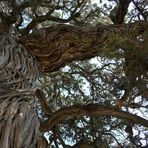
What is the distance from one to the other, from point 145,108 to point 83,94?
44.0 inches

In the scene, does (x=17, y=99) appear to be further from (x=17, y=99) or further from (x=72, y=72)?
(x=72, y=72)

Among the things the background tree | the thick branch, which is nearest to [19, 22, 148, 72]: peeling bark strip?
the background tree

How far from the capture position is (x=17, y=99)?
1.75 metres

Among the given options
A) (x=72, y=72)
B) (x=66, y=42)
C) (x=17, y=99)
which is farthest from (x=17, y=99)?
(x=72, y=72)

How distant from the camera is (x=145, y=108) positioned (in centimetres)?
314

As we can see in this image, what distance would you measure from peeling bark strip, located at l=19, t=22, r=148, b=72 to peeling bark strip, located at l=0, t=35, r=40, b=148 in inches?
6.6

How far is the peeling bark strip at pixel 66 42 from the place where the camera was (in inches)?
102

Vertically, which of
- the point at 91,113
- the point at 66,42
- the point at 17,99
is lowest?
the point at 17,99

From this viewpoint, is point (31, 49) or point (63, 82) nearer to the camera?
point (31, 49)

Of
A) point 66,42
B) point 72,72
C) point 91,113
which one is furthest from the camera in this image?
point 72,72

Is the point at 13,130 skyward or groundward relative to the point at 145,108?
groundward

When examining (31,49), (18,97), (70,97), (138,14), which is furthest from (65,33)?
(70,97)

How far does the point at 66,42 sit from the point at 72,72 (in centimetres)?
170

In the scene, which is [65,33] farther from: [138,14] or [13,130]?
[13,130]
